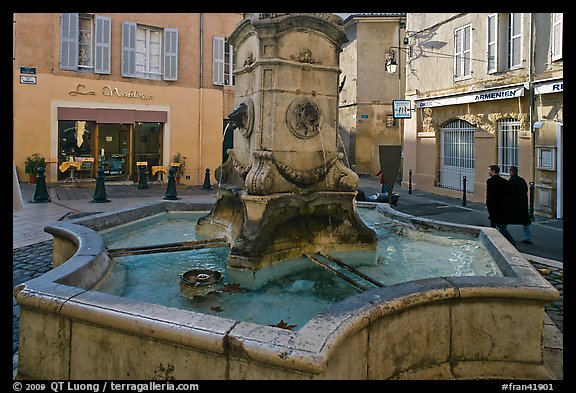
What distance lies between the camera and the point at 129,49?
57.3 ft

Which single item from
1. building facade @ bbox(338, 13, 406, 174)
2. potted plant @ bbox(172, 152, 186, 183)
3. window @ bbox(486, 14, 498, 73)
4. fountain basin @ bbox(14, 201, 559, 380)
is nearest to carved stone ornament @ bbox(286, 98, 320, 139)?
fountain basin @ bbox(14, 201, 559, 380)

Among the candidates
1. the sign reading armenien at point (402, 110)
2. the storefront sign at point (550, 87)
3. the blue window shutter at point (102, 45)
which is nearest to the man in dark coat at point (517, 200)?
the storefront sign at point (550, 87)

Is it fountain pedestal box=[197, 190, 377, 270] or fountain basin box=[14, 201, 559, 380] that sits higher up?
fountain pedestal box=[197, 190, 377, 270]

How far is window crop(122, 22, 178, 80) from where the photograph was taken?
1798cm

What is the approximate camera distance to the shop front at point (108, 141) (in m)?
16.8

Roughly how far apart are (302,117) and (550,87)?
9.36 m

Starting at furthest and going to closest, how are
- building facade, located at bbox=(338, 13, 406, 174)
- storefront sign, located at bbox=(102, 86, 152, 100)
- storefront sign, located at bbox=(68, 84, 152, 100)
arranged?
building facade, located at bbox=(338, 13, 406, 174), storefront sign, located at bbox=(102, 86, 152, 100), storefront sign, located at bbox=(68, 84, 152, 100)

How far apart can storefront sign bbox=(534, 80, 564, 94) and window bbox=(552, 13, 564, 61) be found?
2.13ft

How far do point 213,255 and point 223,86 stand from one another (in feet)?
51.3

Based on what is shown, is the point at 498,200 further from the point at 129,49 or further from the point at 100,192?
the point at 129,49

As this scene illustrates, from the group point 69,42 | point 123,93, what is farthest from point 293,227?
point 69,42

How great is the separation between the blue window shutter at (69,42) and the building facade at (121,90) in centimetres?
3

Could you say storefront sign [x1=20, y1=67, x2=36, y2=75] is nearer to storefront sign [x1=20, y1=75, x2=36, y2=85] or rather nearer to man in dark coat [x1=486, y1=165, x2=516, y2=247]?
storefront sign [x1=20, y1=75, x2=36, y2=85]
